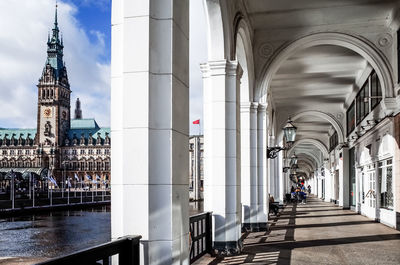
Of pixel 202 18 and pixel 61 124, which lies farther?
pixel 61 124

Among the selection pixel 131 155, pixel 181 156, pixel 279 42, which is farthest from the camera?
pixel 279 42

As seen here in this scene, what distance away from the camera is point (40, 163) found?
12750cm

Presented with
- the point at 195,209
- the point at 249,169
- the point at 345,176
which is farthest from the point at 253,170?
the point at 195,209

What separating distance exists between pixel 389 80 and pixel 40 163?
4921 inches

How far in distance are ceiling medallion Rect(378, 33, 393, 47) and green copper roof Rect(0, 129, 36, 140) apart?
13728cm

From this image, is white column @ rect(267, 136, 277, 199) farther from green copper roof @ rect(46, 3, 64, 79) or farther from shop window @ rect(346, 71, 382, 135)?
green copper roof @ rect(46, 3, 64, 79)

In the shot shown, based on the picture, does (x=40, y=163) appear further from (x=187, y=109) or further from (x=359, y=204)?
(x=187, y=109)

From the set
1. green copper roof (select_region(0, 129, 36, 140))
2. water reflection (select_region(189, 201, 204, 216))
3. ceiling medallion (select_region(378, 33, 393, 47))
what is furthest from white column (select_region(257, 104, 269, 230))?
green copper roof (select_region(0, 129, 36, 140))

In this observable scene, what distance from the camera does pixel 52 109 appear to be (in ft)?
414

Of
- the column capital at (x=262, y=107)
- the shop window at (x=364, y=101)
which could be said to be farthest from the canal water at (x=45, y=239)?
the shop window at (x=364, y=101)

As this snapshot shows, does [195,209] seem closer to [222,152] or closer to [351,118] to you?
[351,118]

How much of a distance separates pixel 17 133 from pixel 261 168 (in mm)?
138054

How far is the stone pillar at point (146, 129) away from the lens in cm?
466

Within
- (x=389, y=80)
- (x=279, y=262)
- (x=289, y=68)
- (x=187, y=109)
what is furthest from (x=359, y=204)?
(x=187, y=109)
